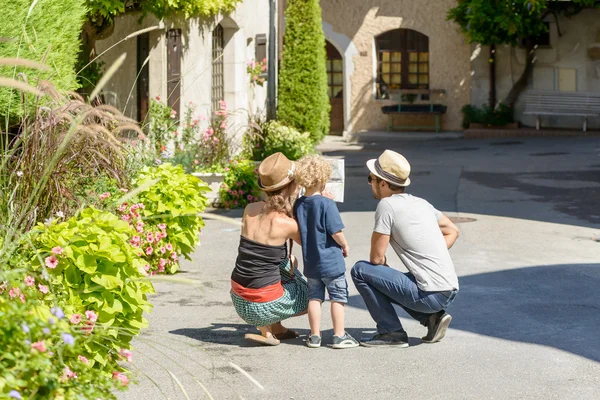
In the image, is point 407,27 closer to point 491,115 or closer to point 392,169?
point 491,115

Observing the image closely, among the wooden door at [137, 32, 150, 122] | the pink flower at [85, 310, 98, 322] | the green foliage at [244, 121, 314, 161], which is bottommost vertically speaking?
the pink flower at [85, 310, 98, 322]

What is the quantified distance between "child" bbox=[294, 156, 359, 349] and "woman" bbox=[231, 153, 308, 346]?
86 millimetres

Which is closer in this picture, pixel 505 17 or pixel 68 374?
pixel 68 374

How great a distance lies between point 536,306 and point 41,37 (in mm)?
4262

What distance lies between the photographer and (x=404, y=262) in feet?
21.9

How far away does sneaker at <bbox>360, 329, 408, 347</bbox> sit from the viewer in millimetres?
6742

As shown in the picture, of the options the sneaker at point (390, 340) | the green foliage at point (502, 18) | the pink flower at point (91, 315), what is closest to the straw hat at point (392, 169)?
the sneaker at point (390, 340)

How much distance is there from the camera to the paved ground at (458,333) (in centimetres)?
585

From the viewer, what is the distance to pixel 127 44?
13.8 metres

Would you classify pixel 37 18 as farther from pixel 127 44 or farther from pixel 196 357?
pixel 127 44

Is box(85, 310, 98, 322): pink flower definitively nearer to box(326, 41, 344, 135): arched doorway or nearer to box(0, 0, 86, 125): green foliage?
box(0, 0, 86, 125): green foliage

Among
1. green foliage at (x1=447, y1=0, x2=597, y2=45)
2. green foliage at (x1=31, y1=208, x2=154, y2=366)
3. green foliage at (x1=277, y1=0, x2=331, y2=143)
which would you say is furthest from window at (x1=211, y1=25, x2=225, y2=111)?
green foliage at (x1=31, y1=208, x2=154, y2=366)

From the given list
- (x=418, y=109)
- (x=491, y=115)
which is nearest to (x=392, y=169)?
(x=491, y=115)

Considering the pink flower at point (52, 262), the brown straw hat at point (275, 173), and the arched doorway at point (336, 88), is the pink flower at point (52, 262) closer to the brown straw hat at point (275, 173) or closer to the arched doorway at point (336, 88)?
the brown straw hat at point (275, 173)
